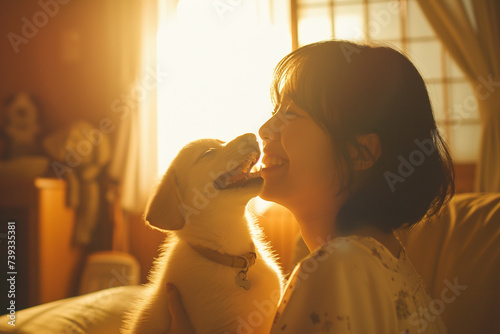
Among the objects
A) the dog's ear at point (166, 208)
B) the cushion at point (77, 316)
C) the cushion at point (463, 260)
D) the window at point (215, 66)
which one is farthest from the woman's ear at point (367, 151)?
the window at point (215, 66)

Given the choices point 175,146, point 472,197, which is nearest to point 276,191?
point 472,197

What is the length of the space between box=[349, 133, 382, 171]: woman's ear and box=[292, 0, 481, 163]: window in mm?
2895

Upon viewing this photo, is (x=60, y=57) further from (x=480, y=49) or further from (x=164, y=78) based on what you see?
(x=480, y=49)

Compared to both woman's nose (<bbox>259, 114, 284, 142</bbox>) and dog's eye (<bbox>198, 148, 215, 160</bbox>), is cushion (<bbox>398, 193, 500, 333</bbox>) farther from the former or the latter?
dog's eye (<bbox>198, 148, 215, 160</bbox>)

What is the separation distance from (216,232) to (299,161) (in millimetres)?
477

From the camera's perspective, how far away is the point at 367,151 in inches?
37.9

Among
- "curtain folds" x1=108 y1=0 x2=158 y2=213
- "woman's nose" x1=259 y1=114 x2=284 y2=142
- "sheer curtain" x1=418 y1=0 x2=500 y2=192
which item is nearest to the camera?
"woman's nose" x1=259 y1=114 x2=284 y2=142

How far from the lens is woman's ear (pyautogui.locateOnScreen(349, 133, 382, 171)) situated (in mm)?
960

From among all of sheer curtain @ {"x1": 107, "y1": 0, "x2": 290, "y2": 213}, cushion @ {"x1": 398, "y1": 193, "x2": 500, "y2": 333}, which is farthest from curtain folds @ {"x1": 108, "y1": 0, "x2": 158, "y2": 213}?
cushion @ {"x1": 398, "y1": 193, "x2": 500, "y2": 333}

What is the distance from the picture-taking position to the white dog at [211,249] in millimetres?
1240

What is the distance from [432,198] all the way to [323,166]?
33cm

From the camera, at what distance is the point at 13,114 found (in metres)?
3.67

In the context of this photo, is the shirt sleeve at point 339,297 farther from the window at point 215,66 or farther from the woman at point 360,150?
the window at point 215,66

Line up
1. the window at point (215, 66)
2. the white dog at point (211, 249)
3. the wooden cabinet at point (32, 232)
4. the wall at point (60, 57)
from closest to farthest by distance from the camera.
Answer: the white dog at point (211, 249)
the wooden cabinet at point (32, 232)
the window at point (215, 66)
the wall at point (60, 57)
